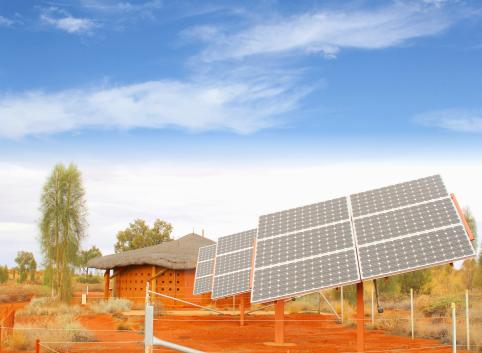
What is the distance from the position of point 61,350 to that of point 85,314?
1372 centimetres

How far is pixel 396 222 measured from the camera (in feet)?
50.7

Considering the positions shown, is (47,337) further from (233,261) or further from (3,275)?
(3,275)

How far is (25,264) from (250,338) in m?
67.3

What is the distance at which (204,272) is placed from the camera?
1098 inches

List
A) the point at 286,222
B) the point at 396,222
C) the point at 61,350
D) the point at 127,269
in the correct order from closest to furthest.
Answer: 1. the point at 396,222
2. the point at 61,350
3. the point at 286,222
4. the point at 127,269

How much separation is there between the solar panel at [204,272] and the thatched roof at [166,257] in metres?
6.38

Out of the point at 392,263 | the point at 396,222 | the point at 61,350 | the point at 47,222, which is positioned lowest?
the point at 61,350

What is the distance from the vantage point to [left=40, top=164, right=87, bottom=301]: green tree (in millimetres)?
36594

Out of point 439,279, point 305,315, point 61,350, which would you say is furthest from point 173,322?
point 439,279

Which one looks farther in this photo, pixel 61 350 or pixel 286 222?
pixel 286 222

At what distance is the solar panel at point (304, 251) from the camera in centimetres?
1453

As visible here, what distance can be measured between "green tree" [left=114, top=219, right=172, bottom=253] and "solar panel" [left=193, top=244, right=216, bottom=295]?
37019 millimetres

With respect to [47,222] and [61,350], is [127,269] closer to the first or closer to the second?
[47,222]

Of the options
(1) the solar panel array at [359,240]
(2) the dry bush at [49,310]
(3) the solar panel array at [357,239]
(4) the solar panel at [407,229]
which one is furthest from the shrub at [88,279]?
(4) the solar panel at [407,229]
